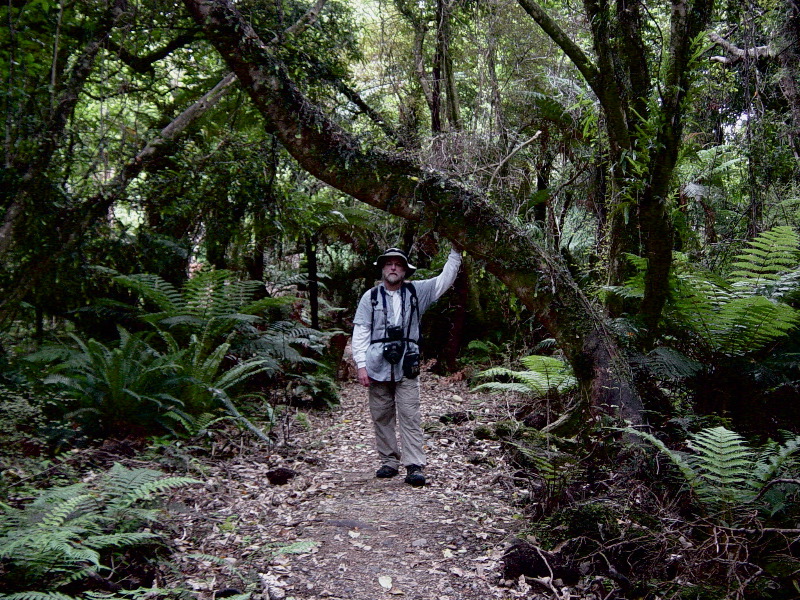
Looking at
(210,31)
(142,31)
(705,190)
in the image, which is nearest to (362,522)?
(210,31)

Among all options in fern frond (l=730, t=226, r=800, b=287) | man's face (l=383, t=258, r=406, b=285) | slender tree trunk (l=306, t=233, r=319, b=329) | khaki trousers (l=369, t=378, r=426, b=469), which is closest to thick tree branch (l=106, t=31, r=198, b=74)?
slender tree trunk (l=306, t=233, r=319, b=329)

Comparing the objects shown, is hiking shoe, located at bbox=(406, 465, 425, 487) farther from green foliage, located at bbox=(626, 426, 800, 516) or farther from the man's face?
green foliage, located at bbox=(626, 426, 800, 516)

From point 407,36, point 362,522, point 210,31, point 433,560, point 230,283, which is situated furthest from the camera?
point 407,36

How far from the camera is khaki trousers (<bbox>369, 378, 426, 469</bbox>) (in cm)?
469

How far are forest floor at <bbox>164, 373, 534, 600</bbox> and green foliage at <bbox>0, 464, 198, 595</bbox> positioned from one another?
1.14 feet

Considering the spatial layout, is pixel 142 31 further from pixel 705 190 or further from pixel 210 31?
pixel 705 190

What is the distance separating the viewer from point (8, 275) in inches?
191

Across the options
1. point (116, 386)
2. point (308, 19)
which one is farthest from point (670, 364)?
point (308, 19)

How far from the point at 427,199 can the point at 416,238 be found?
1.49 metres

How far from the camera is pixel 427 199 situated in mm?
4172

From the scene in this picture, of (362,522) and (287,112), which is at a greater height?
(287,112)

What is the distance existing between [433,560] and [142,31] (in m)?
6.04

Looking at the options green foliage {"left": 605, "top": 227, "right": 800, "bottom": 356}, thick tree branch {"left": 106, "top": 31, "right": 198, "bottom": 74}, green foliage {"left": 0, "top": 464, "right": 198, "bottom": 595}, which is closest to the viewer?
green foliage {"left": 0, "top": 464, "right": 198, "bottom": 595}

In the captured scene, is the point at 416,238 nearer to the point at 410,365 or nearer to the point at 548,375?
the point at 410,365
